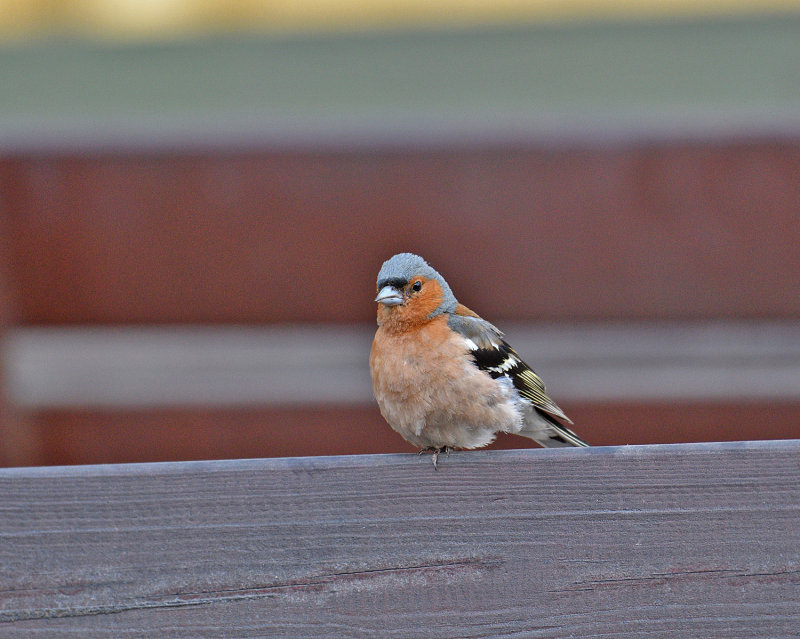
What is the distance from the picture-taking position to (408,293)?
321 centimetres

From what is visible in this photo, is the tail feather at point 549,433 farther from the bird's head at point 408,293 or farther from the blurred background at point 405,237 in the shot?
the blurred background at point 405,237

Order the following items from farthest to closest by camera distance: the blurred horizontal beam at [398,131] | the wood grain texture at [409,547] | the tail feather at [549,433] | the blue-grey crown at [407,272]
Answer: the blurred horizontal beam at [398,131], the tail feather at [549,433], the blue-grey crown at [407,272], the wood grain texture at [409,547]

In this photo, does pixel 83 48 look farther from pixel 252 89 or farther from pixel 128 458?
pixel 128 458

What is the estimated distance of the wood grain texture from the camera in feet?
5.89

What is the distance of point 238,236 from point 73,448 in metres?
1.21

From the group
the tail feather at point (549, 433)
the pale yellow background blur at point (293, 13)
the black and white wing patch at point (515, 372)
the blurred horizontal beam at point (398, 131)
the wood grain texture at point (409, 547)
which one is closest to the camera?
the wood grain texture at point (409, 547)

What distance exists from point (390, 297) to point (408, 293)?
8 centimetres

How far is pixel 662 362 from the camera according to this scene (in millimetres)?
4145

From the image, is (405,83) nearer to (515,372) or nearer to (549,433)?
(515,372)

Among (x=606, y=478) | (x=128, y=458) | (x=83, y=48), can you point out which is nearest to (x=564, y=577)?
(x=606, y=478)

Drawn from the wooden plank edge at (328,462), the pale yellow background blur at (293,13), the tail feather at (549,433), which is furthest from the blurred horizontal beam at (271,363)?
the wooden plank edge at (328,462)

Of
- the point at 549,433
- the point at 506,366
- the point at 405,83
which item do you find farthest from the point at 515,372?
the point at 405,83

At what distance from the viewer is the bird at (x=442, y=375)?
290 centimetres

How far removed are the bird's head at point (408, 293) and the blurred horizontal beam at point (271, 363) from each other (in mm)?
967
